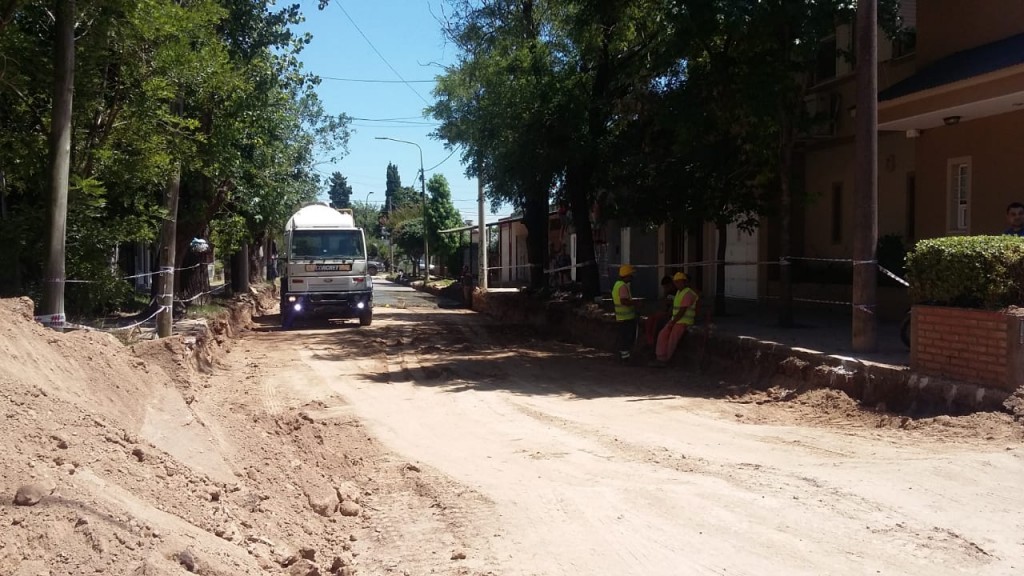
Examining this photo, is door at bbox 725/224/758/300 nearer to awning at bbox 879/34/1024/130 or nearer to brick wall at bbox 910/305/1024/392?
awning at bbox 879/34/1024/130

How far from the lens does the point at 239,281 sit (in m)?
32.0

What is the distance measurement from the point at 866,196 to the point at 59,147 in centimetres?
939

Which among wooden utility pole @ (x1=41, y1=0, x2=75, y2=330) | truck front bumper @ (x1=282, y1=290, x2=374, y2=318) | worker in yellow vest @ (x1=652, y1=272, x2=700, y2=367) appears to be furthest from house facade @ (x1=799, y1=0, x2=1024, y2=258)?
truck front bumper @ (x1=282, y1=290, x2=374, y2=318)

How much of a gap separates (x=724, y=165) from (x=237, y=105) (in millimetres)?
8821

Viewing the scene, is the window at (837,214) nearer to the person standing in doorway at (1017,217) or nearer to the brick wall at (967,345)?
the person standing in doorway at (1017,217)

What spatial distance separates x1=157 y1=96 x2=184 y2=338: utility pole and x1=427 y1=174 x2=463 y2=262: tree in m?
39.8

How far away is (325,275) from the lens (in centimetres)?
2291

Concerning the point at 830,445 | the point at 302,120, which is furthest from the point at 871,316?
the point at 302,120

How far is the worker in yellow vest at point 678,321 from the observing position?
43.9ft

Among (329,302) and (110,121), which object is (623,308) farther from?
(329,302)

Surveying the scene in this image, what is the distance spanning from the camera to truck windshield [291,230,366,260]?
76.3 ft

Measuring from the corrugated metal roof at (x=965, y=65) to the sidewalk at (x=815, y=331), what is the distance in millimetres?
3835

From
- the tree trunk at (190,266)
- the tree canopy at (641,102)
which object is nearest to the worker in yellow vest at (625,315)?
the tree canopy at (641,102)

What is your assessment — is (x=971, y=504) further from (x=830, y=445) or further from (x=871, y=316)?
(x=871, y=316)
